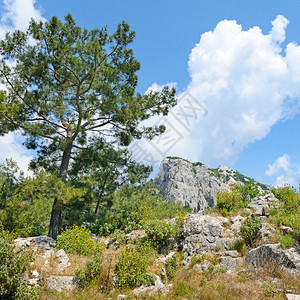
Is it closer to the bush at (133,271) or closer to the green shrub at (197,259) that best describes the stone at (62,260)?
the bush at (133,271)

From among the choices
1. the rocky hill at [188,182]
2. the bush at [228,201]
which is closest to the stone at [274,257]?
the bush at [228,201]

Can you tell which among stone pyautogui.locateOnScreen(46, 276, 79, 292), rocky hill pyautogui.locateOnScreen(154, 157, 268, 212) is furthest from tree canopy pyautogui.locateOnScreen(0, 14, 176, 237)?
rocky hill pyautogui.locateOnScreen(154, 157, 268, 212)

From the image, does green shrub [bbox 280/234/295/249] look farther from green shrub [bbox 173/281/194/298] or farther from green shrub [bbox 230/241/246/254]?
green shrub [bbox 173/281/194/298]

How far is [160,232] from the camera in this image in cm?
916

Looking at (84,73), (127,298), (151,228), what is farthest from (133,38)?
(127,298)

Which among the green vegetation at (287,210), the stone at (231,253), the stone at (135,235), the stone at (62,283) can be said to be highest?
the green vegetation at (287,210)

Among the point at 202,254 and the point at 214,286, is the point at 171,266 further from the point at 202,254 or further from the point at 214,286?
the point at 214,286

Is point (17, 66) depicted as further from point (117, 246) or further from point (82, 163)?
point (117, 246)

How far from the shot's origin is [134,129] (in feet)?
45.6

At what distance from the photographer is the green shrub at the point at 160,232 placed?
9.28 m

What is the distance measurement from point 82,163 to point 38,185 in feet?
11.4

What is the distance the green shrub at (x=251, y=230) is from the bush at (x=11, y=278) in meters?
6.95

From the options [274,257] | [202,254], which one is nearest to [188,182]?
[202,254]

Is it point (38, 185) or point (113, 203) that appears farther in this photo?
point (113, 203)
